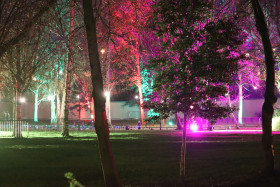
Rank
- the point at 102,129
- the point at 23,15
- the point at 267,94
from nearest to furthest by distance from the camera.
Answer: the point at 102,129 < the point at 267,94 < the point at 23,15

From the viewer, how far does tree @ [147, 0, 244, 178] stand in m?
11.7

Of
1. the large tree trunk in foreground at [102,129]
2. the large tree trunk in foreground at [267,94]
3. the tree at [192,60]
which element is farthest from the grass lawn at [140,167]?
the large tree trunk in foreground at [102,129]

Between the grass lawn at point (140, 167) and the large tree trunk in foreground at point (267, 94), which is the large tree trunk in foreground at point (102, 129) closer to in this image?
the grass lawn at point (140, 167)

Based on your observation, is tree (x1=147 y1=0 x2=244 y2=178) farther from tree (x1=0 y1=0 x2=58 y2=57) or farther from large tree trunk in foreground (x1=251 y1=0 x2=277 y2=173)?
tree (x1=0 y1=0 x2=58 y2=57)

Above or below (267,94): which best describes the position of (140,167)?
below

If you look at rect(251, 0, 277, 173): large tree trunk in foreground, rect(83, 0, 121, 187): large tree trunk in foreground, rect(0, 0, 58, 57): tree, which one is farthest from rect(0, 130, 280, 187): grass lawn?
rect(0, 0, 58, 57): tree

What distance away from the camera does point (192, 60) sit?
38.9 ft

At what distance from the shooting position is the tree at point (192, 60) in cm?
1170

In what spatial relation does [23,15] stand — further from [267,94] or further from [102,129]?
[267,94]

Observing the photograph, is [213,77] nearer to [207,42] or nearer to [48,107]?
[207,42]

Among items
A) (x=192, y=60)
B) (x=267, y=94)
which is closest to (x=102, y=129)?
(x=192, y=60)

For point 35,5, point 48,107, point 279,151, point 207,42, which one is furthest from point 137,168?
point 48,107

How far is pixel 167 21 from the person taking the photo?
11.8 m

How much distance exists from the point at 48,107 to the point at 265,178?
69334mm
